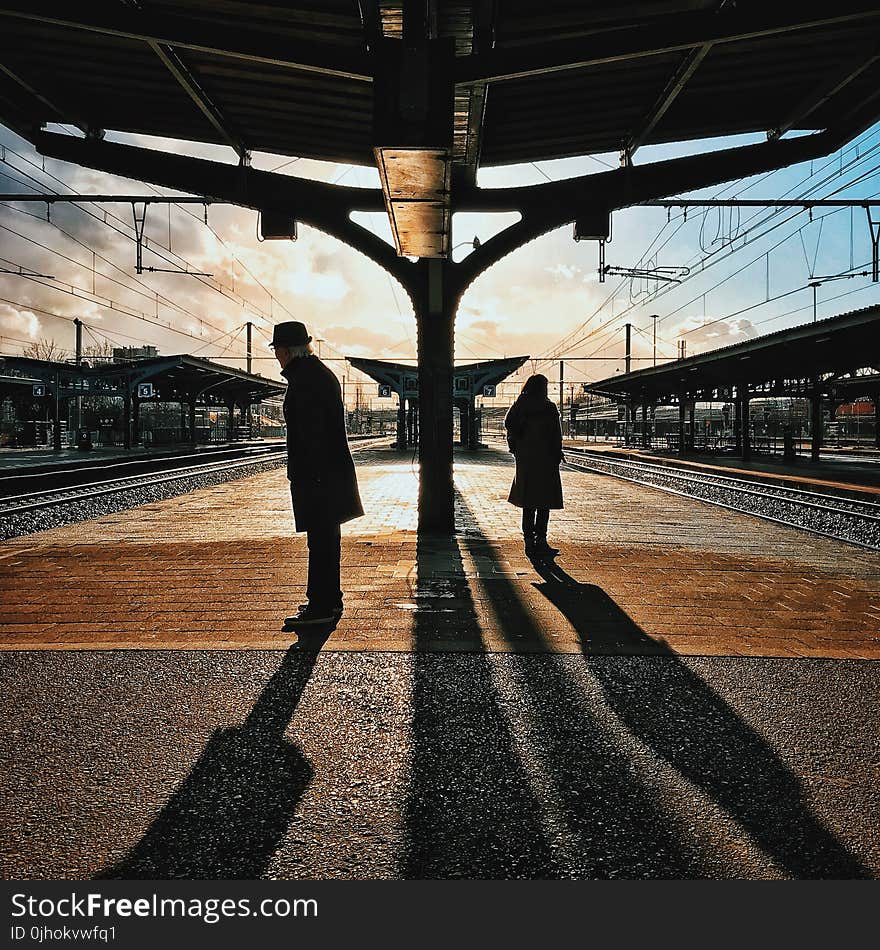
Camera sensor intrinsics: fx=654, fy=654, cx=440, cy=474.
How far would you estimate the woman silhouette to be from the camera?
6246 mm

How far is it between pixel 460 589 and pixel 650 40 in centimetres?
383

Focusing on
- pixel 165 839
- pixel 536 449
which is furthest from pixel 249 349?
pixel 165 839

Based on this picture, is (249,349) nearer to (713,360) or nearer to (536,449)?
(713,360)

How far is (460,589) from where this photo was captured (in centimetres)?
472

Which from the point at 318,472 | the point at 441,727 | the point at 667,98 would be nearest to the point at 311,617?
the point at 318,472

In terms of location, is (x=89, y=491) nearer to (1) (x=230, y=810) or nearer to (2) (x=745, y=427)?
(1) (x=230, y=810)

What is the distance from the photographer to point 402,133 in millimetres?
4316

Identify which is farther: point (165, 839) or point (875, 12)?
point (875, 12)

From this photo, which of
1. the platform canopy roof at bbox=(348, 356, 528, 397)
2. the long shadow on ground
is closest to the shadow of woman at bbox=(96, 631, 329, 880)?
the long shadow on ground

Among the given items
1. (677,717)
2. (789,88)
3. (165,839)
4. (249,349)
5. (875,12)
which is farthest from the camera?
(249,349)

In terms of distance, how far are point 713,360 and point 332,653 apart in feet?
69.7

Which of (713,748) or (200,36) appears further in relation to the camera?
(200,36)

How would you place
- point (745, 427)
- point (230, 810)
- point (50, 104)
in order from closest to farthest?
point (230, 810) → point (50, 104) → point (745, 427)

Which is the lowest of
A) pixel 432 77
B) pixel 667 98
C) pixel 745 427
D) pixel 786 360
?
pixel 745 427
